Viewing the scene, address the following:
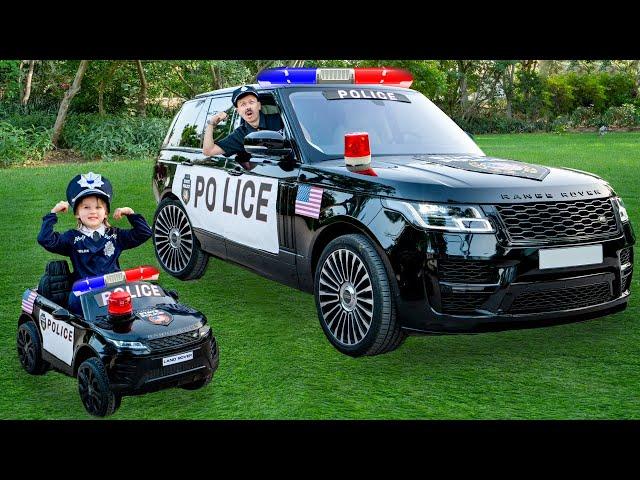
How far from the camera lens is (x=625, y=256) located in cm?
500

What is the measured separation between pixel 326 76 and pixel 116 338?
3.21m

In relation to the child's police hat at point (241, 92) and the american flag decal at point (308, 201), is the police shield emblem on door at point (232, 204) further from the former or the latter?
the child's police hat at point (241, 92)

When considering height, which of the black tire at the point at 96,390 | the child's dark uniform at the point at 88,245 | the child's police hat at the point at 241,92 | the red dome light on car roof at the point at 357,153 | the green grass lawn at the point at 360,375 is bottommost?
the green grass lawn at the point at 360,375

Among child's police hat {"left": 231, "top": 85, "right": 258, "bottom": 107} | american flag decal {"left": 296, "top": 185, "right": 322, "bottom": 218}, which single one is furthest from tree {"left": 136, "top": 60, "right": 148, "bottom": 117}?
american flag decal {"left": 296, "top": 185, "right": 322, "bottom": 218}

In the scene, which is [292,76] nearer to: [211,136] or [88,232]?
[211,136]

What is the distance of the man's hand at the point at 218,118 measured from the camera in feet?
22.3

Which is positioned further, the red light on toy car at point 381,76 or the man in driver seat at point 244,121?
the red light on toy car at point 381,76

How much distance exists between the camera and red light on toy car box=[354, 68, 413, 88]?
6.51 meters

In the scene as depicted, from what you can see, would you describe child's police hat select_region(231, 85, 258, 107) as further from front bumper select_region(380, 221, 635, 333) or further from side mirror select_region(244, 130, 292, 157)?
front bumper select_region(380, 221, 635, 333)

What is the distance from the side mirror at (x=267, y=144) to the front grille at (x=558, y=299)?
212cm

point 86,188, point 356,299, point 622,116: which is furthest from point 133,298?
point 622,116

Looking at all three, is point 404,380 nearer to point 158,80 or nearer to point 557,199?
point 557,199

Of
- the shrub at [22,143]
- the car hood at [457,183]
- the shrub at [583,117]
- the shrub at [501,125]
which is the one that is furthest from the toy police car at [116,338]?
the shrub at [583,117]

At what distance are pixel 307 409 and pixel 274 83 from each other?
3.12 metres
